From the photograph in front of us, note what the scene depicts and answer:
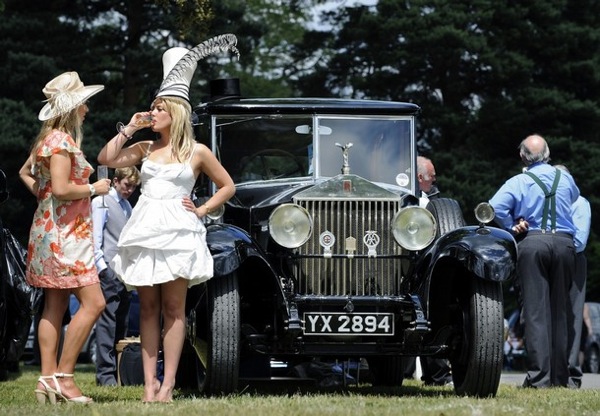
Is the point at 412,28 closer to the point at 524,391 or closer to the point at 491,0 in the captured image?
the point at 491,0

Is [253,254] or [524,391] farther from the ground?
[253,254]

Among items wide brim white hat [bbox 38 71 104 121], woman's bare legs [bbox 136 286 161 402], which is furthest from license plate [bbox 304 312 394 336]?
wide brim white hat [bbox 38 71 104 121]

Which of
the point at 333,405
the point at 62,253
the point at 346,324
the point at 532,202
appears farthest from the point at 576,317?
the point at 62,253

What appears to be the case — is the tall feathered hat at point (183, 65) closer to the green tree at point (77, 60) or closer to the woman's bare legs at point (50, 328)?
the woman's bare legs at point (50, 328)

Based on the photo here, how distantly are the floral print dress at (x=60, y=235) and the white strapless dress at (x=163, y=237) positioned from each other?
0.23 metres

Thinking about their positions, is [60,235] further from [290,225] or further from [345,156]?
[345,156]

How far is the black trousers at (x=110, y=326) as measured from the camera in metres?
11.9

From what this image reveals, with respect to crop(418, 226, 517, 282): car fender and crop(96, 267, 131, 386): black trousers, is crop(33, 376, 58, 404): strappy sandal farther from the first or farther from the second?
crop(96, 267, 131, 386): black trousers

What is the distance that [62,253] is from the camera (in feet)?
26.6

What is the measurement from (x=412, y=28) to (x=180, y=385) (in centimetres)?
2810

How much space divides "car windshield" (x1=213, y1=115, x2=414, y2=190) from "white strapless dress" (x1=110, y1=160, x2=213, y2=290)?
191 cm

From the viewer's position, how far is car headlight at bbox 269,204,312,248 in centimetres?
873

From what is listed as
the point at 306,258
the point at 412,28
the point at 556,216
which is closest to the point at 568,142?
the point at 412,28

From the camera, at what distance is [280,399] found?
26.5ft
